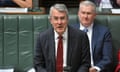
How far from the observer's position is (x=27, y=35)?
3.69m

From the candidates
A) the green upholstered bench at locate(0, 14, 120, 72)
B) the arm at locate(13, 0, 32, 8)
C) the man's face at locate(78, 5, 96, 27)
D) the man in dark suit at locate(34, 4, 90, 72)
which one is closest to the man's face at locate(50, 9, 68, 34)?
the man in dark suit at locate(34, 4, 90, 72)

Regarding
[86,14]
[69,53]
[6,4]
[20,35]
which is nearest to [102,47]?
[86,14]

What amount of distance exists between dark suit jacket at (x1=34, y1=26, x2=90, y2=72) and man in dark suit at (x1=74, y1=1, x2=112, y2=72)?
18.6 inches

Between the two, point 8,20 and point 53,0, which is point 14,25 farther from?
point 53,0

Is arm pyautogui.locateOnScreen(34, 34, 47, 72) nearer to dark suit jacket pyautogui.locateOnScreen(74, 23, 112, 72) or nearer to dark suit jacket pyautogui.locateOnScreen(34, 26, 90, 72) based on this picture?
dark suit jacket pyautogui.locateOnScreen(34, 26, 90, 72)

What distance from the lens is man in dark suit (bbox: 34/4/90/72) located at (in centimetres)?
286

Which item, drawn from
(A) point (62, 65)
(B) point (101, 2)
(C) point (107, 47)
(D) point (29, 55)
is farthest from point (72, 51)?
(B) point (101, 2)

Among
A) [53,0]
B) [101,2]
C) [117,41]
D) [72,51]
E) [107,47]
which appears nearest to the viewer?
[72,51]

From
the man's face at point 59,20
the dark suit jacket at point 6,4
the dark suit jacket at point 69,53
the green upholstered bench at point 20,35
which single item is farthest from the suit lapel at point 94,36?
the dark suit jacket at point 6,4

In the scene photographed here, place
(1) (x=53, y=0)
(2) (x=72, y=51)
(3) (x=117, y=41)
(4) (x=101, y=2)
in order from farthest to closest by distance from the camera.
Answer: (1) (x=53, y=0)
(4) (x=101, y=2)
(3) (x=117, y=41)
(2) (x=72, y=51)

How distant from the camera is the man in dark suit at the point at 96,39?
3.34 meters

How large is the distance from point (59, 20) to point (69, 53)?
32 centimetres

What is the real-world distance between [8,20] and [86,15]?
36.9 inches

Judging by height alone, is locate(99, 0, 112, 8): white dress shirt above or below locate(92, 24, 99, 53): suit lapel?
above
